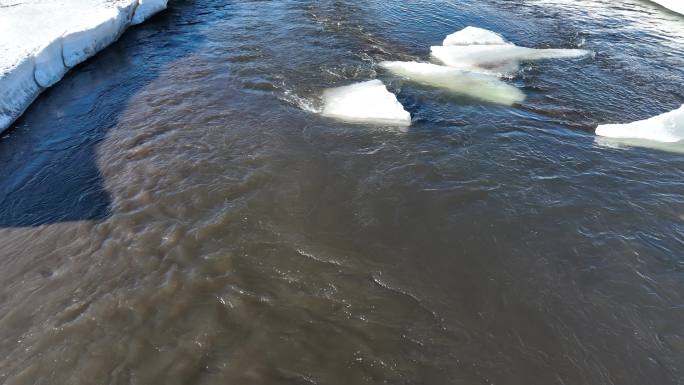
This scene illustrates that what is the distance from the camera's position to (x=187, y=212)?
7.30m

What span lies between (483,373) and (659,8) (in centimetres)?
2005

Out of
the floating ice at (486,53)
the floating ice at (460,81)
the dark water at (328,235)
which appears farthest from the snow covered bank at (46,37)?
the floating ice at (486,53)

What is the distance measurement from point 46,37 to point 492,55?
37.6 ft

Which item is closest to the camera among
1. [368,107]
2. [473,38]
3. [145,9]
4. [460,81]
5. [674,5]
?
[368,107]

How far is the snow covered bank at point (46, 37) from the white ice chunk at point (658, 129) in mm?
12633

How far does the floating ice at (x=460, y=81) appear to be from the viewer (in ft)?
36.6

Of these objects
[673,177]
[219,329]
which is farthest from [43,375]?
[673,177]

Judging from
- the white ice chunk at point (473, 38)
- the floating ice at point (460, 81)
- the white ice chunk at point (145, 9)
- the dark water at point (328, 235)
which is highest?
the white ice chunk at point (145, 9)

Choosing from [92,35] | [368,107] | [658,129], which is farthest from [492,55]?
[92,35]

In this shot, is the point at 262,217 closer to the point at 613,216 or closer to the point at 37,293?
the point at 37,293

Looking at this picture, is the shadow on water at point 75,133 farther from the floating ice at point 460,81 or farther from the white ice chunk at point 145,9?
the floating ice at point 460,81

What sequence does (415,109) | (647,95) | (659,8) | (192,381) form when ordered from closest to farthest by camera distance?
(192,381), (415,109), (647,95), (659,8)

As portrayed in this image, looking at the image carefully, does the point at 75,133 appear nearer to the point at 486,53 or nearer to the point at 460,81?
the point at 460,81

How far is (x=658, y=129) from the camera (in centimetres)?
953
